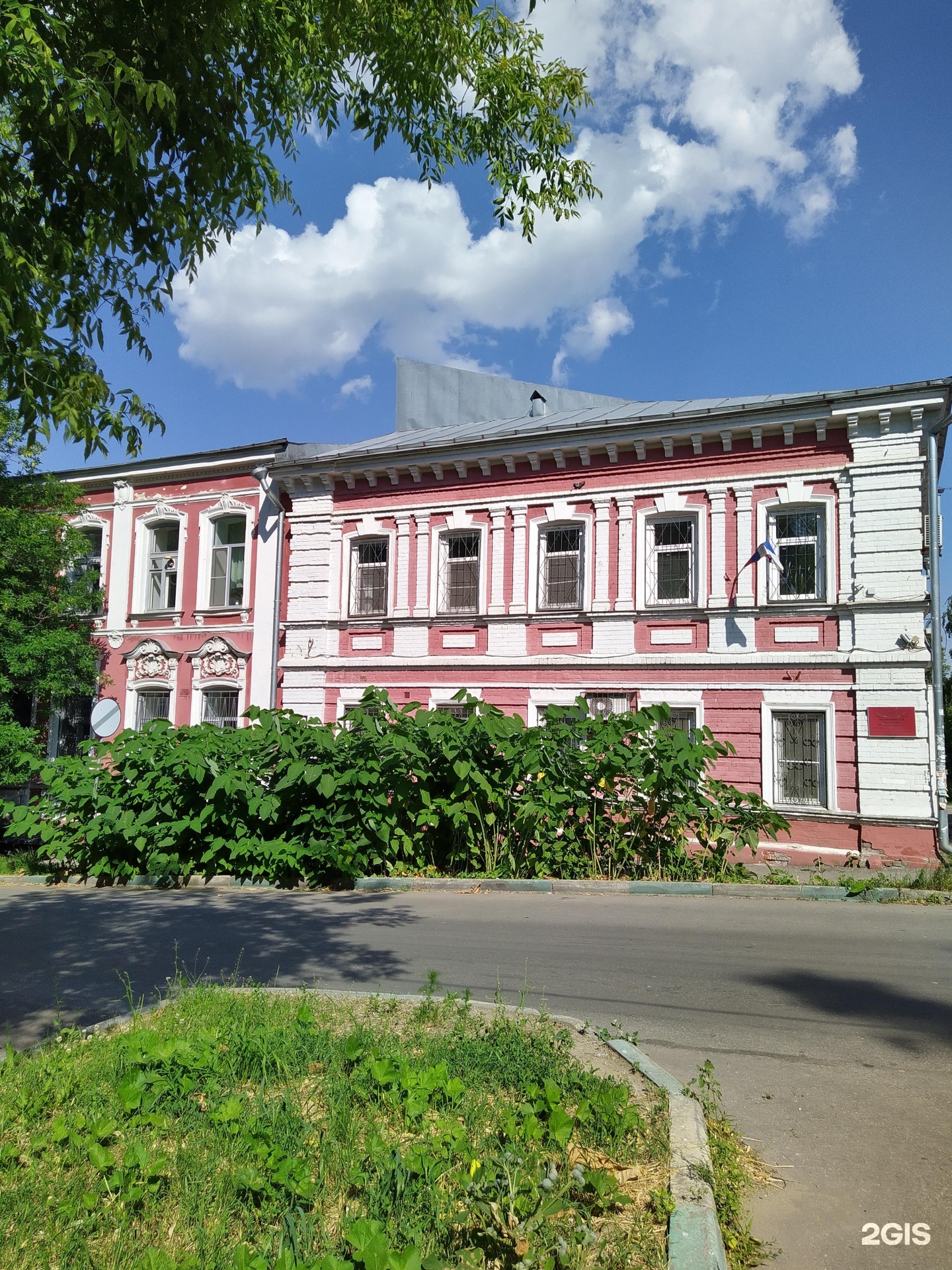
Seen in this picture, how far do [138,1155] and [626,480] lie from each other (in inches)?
568

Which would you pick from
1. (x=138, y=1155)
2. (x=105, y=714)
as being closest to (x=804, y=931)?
(x=138, y=1155)

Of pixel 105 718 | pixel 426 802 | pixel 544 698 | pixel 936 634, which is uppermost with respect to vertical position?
pixel 936 634

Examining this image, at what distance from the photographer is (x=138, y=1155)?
3357mm

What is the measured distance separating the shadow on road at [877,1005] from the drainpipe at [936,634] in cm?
791

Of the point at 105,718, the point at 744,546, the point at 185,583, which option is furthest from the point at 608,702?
the point at 185,583

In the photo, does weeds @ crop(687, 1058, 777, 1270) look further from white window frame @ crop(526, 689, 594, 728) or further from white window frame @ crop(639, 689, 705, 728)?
white window frame @ crop(526, 689, 594, 728)

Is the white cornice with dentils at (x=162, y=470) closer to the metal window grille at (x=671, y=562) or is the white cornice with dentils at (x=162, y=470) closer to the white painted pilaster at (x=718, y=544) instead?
the metal window grille at (x=671, y=562)

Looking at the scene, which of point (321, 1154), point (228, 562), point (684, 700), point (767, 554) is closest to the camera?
point (321, 1154)

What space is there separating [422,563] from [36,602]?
8.68 m

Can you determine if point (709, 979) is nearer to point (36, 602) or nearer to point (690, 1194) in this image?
point (690, 1194)

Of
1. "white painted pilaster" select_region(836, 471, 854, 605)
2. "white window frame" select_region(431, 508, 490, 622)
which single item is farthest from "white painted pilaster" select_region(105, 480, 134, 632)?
"white painted pilaster" select_region(836, 471, 854, 605)

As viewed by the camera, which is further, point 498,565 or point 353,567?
point 353,567

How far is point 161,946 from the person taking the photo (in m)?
8.09

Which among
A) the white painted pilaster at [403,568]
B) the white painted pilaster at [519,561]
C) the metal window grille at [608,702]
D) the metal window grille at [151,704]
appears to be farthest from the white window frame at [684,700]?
the metal window grille at [151,704]
